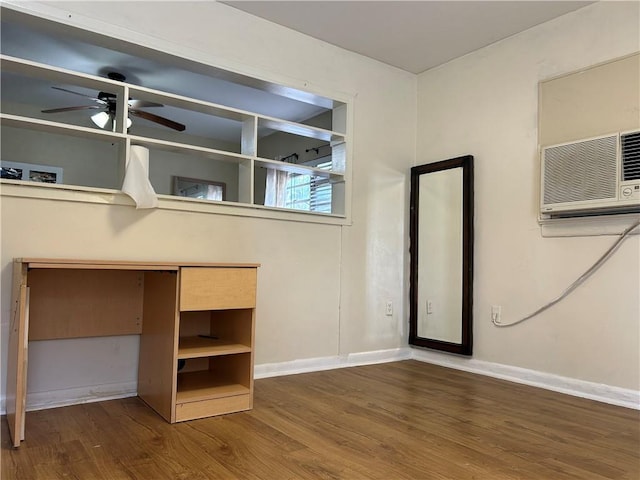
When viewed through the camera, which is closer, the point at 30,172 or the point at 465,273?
the point at 465,273

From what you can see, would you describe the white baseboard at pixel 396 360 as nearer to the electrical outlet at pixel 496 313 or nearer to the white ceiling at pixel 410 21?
the electrical outlet at pixel 496 313

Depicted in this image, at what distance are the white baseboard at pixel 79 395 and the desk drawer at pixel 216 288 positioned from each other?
2.59 feet

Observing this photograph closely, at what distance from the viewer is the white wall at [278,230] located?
7.90ft

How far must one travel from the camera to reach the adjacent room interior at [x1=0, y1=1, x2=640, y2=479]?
1.97 m

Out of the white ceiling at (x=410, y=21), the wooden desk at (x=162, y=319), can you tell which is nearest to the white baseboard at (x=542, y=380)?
the wooden desk at (x=162, y=319)

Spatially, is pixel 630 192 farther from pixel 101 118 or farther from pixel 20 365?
pixel 101 118

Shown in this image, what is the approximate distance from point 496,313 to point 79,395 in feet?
8.83

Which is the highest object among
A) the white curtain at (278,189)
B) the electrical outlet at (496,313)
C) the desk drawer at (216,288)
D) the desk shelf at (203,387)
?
the white curtain at (278,189)

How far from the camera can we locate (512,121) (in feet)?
10.8

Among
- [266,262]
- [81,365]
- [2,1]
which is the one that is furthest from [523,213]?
[2,1]

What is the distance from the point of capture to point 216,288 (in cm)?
225

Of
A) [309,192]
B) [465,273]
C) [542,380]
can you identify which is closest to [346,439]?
[542,380]

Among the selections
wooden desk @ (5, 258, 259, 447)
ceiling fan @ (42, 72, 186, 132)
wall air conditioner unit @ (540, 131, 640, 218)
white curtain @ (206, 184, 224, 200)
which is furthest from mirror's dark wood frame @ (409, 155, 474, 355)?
white curtain @ (206, 184, 224, 200)

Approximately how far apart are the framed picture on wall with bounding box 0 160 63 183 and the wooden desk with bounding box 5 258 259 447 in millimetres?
3204
